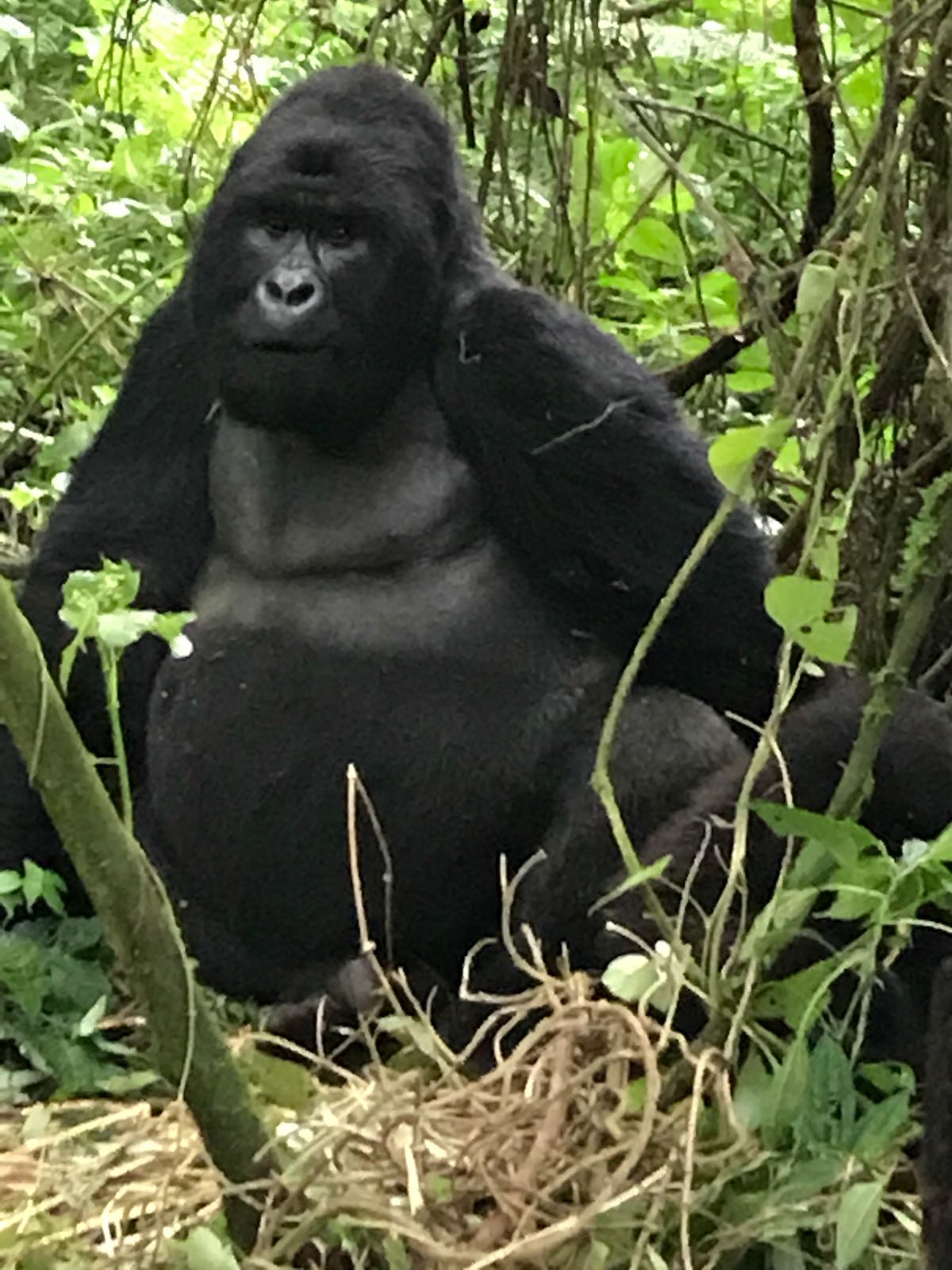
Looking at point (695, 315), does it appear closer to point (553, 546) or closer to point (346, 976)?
point (553, 546)

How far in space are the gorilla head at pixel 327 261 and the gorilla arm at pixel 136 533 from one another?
0.16 meters

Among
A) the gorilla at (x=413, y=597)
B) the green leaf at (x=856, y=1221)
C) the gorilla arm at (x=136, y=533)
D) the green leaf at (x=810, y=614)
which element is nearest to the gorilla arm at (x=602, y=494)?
the gorilla at (x=413, y=597)

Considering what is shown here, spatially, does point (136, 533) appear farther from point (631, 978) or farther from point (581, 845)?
point (631, 978)

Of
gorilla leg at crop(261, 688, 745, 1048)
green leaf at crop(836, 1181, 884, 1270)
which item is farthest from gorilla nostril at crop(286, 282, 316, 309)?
green leaf at crop(836, 1181, 884, 1270)

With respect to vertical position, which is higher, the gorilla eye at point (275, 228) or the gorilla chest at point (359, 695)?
the gorilla eye at point (275, 228)

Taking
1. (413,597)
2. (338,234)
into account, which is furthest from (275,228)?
(413,597)

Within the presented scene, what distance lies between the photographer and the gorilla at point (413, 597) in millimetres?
2072

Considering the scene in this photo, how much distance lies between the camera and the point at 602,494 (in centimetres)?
211

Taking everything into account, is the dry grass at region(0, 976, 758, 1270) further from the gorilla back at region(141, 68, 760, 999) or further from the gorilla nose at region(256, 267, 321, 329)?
the gorilla nose at region(256, 267, 321, 329)

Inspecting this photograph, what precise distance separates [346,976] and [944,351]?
0.85m

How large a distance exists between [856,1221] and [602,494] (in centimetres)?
90

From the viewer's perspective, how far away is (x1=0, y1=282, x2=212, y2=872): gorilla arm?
90.9 inches

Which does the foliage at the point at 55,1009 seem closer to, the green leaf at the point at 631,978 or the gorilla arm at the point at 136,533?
the gorilla arm at the point at 136,533

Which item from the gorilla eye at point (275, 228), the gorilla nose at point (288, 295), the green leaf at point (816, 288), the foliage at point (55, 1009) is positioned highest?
the green leaf at point (816, 288)
